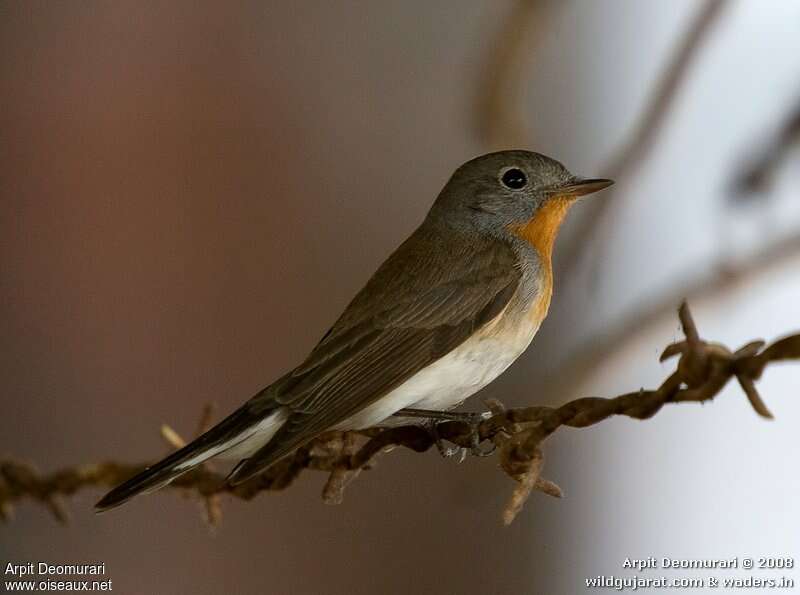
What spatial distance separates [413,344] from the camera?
110 inches

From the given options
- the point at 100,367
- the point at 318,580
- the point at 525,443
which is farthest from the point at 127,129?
the point at 525,443

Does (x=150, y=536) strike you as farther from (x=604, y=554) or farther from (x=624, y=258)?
(x=624, y=258)

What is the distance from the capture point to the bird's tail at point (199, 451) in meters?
2.47

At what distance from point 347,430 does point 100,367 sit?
318cm

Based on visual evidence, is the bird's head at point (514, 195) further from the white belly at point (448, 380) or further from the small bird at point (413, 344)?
the white belly at point (448, 380)

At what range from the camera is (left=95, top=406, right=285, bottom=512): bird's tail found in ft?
8.12

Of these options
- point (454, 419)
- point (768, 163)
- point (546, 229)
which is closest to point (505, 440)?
point (454, 419)

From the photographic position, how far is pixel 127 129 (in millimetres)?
5949

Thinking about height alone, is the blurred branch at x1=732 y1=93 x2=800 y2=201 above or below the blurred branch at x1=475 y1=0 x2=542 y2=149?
below

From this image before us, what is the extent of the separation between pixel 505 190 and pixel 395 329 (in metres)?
0.78

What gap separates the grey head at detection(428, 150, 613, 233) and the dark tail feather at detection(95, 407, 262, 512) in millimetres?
1162

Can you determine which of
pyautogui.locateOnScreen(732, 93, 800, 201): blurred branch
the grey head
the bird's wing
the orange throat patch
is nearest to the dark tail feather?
the bird's wing

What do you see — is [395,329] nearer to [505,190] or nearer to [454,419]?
[454,419]

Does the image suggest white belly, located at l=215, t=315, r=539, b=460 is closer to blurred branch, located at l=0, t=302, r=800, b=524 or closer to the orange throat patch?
blurred branch, located at l=0, t=302, r=800, b=524
